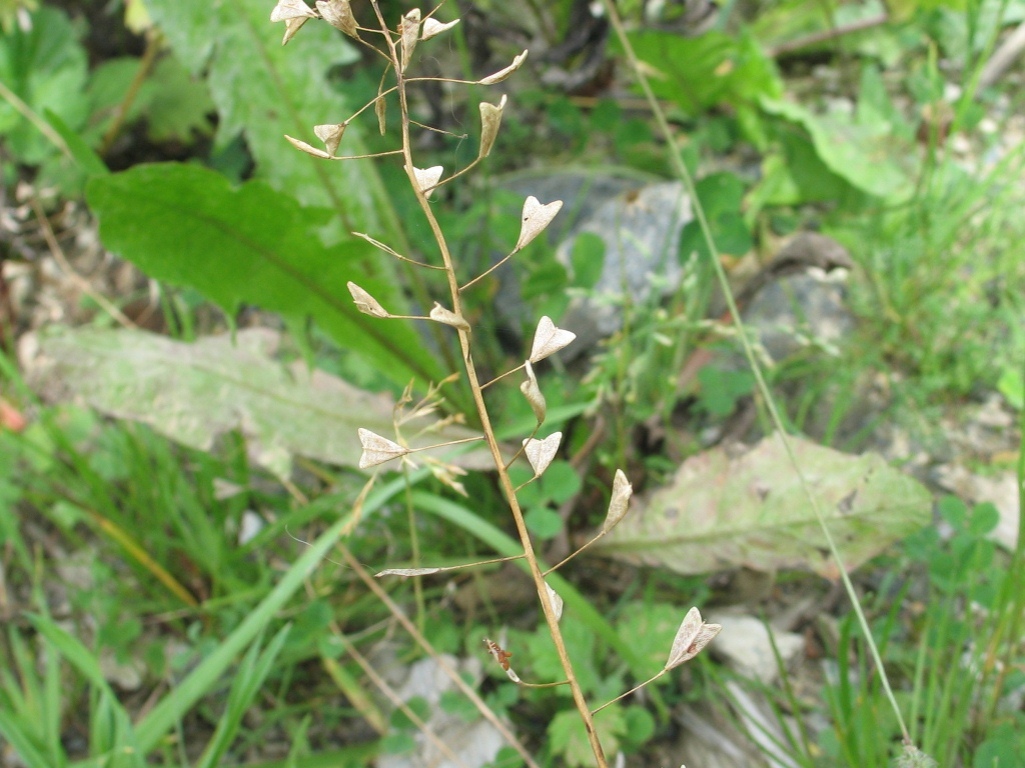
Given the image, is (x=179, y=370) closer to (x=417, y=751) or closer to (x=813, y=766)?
(x=417, y=751)

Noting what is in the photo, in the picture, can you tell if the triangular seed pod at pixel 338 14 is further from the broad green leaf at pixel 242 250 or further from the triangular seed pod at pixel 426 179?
the broad green leaf at pixel 242 250

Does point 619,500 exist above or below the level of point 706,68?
above

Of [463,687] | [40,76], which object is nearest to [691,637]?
[463,687]

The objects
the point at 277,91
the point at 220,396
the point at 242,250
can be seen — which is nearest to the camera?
the point at 242,250

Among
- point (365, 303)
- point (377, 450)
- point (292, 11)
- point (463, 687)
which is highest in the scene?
point (292, 11)

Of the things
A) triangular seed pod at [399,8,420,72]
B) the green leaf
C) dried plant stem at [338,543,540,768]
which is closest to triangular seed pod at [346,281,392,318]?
triangular seed pod at [399,8,420,72]

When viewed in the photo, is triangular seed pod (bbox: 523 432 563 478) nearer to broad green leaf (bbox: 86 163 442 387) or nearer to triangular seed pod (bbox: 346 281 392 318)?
triangular seed pod (bbox: 346 281 392 318)

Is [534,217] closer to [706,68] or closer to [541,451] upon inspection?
[541,451]
